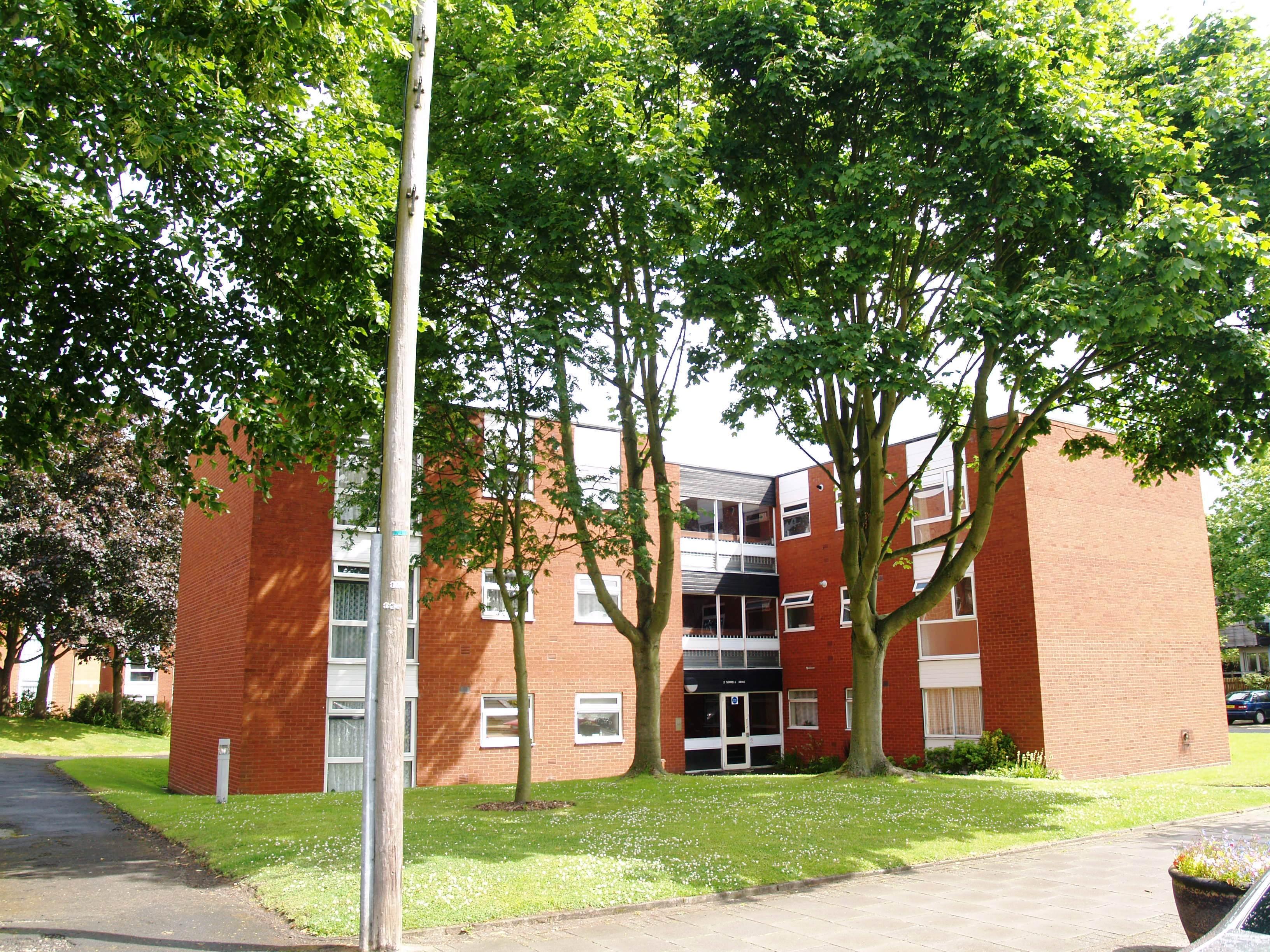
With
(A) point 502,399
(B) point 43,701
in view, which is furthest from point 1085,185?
(B) point 43,701

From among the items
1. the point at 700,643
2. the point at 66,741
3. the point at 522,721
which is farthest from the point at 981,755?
the point at 66,741

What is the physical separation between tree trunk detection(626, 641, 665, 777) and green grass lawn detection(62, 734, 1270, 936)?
60 centimetres

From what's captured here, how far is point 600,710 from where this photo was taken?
80.4ft

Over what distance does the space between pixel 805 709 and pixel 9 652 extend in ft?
97.1

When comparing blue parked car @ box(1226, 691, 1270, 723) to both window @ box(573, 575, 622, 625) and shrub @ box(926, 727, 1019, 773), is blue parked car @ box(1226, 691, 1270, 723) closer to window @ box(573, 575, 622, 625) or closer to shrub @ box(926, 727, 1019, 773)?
shrub @ box(926, 727, 1019, 773)

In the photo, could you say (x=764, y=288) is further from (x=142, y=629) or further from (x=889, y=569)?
(x=142, y=629)

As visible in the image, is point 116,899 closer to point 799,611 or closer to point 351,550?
point 351,550

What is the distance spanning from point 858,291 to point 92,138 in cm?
1083

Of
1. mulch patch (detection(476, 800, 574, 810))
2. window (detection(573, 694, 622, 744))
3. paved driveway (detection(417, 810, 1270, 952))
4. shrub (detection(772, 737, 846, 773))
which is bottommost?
shrub (detection(772, 737, 846, 773))

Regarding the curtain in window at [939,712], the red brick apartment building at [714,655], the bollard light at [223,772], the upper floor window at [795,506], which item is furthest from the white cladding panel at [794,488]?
the bollard light at [223,772]

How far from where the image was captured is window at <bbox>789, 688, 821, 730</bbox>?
97.2 feet

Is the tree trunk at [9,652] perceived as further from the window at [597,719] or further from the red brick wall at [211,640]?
the window at [597,719]

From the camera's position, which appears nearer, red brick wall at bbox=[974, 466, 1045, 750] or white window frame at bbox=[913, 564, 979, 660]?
red brick wall at bbox=[974, 466, 1045, 750]

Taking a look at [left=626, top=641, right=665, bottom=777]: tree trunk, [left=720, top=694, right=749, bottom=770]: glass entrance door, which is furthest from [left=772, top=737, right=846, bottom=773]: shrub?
[left=626, top=641, right=665, bottom=777]: tree trunk
